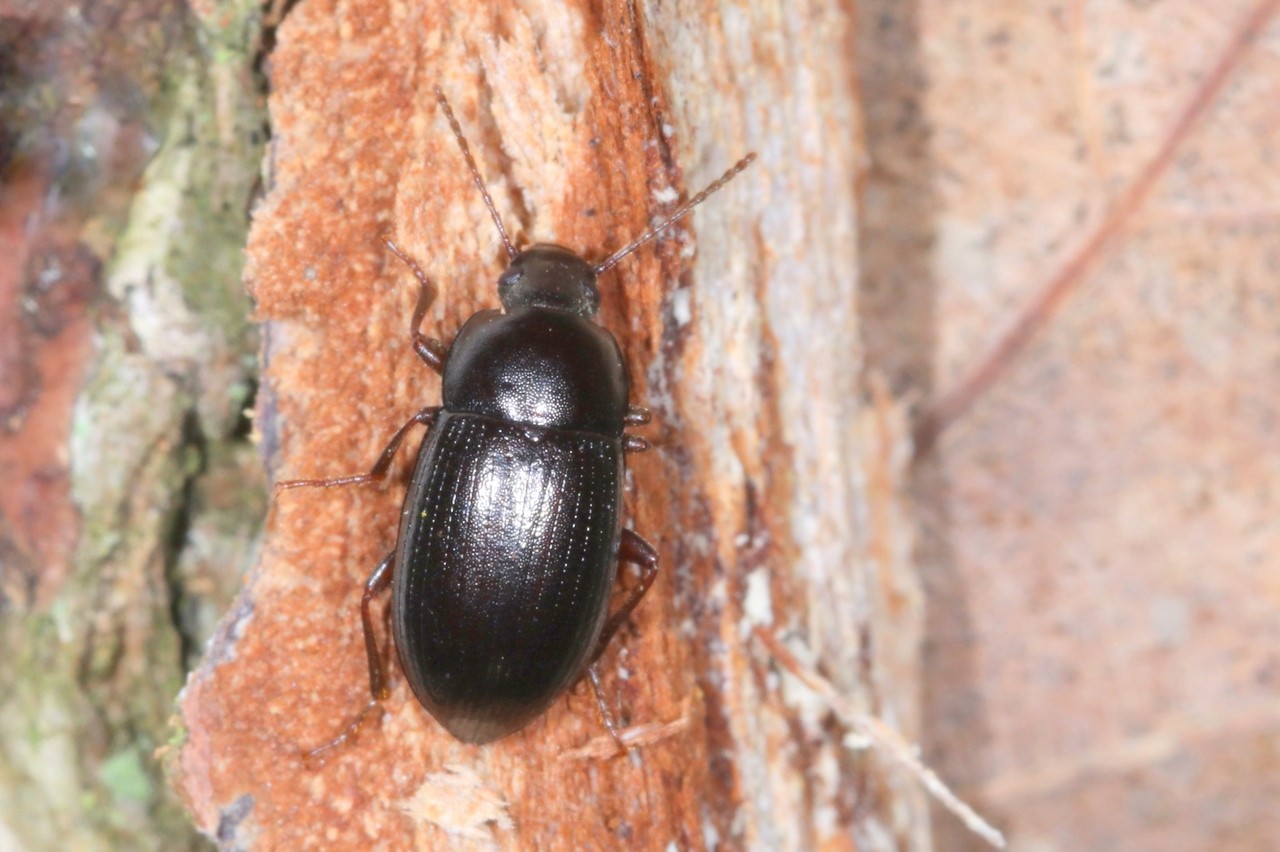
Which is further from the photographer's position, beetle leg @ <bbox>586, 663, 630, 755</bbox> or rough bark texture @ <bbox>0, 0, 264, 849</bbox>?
rough bark texture @ <bbox>0, 0, 264, 849</bbox>

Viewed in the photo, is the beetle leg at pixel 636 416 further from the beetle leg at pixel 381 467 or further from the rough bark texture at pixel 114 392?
the rough bark texture at pixel 114 392

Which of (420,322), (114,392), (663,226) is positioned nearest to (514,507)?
(420,322)

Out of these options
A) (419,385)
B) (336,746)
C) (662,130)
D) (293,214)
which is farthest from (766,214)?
(336,746)

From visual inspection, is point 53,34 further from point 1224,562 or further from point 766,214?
point 1224,562

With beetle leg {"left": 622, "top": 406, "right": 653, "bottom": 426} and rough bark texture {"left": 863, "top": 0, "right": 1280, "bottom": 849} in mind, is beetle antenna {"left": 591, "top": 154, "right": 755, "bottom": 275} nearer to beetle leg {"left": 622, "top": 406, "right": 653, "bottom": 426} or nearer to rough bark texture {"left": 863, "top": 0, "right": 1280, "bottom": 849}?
beetle leg {"left": 622, "top": 406, "right": 653, "bottom": 426}

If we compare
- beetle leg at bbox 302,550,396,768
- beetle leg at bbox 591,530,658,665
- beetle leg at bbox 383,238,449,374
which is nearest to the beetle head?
beetle leg at bbox 383,238,449,374

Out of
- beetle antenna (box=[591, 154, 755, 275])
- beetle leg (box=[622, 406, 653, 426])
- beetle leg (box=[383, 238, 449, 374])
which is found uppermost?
beetle antenna (box=[591, 154, 755, 275])

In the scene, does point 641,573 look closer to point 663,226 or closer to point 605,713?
point 605,713
